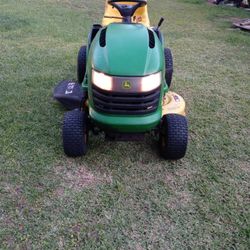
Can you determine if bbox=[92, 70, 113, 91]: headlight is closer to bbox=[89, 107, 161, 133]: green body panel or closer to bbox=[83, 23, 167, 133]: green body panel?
bbox=[83, 23, 167, 133]: green body panel

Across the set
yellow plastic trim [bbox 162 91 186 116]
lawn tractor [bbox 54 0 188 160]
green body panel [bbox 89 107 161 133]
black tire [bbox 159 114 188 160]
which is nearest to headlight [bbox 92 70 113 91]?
lawn tractor [bbox 54 0 188 160]

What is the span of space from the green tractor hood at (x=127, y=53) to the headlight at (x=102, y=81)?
0.09 feet

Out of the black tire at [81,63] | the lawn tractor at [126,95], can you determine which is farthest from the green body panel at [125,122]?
the black tire at [81,63]

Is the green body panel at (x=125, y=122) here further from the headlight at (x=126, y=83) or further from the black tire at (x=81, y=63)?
the black tire at (x=81, y=63)

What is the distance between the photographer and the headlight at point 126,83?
208 cm

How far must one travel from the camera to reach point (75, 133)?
7.45 feet

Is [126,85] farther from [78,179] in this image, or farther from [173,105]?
[173,105]

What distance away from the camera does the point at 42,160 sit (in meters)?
2.38

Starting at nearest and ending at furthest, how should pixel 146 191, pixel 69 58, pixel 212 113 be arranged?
1. pixel 146 191
2. pixel 212 113
3. pixel 69 58

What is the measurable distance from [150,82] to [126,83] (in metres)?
0.15

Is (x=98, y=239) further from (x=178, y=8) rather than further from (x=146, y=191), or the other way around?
(x=178, y=8)

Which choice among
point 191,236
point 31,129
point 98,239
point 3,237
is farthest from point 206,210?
point 31,129

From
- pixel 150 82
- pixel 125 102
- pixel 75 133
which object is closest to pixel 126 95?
pixel 125 102

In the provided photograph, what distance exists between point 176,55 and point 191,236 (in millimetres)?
3156
